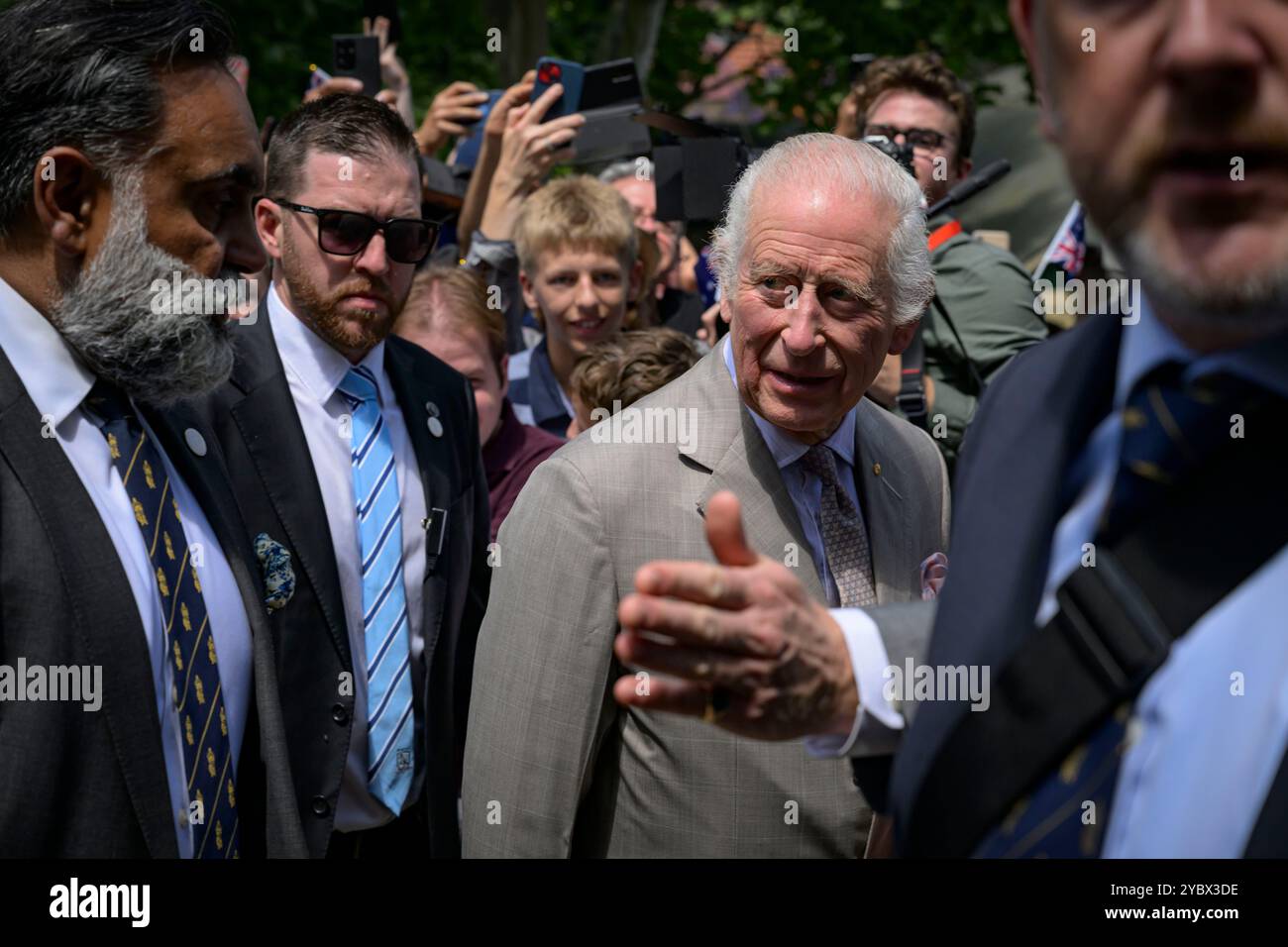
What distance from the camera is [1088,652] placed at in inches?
49.7

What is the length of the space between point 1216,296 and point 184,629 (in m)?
1.91

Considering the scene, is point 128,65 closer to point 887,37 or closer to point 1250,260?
point 1250,260

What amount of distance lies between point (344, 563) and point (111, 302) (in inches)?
48.3

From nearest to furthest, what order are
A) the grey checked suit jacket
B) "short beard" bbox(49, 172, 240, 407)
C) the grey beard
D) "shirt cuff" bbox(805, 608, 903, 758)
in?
the grey beard, "shirt cuff" bbox(805, 608, 903, 758), "short beard" bbox(49, 172, 240, 407), the grey checked suit jacket

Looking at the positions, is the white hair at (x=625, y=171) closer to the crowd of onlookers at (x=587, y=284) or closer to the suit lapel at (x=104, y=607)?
the crowd of onlookers at (x=587, y=284)

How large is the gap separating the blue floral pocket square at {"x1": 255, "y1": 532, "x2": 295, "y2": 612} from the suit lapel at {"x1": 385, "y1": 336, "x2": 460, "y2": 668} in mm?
443

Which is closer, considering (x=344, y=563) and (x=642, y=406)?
(x=642, y=406)

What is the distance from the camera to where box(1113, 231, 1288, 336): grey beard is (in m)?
1.21

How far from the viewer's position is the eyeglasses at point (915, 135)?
5.16m

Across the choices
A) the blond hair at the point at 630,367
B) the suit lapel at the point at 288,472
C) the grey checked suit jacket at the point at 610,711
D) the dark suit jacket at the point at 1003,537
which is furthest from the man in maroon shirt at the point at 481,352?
the dark suit jacket at the point at 1003,537

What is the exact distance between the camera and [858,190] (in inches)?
121

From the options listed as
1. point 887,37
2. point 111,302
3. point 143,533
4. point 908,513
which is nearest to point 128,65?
point 111,302

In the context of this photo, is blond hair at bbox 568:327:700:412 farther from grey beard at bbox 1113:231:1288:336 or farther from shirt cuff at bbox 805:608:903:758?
grey beard at bbox 1113:231:1288:336

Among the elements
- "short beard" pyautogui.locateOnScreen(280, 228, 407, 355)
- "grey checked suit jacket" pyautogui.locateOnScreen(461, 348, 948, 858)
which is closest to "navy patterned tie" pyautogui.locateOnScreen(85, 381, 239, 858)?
"grey checked suit jacket" pyautogui.locateOnScreen(461, 348, 948, 858)
